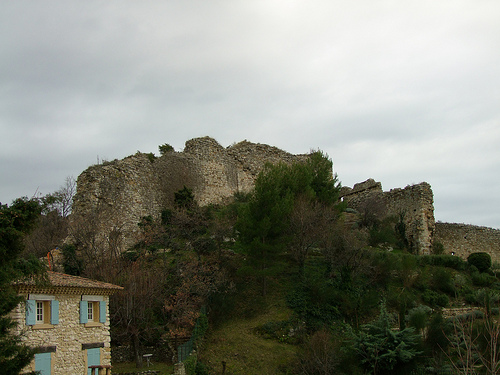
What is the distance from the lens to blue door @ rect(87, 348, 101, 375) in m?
15.3

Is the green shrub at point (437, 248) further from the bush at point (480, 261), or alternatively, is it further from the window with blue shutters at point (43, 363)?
the window with blue shutters at point (43, 363)

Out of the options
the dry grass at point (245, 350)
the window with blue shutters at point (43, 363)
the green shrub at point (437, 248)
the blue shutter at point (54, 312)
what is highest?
the green shrub at point (437, 248)

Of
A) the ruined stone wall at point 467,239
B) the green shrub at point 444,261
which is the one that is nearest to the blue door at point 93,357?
the green shrub at point 444,261

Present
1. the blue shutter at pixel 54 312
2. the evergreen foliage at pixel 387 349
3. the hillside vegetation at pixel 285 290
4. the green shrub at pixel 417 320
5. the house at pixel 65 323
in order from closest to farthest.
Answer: the house at pixel 65 323 → the blue shutter at pixel 54 312 → the evergreen foliage at pixel 387 349 → the hillside vegetation at pixel 285 290 → the green shrub at pixel 417 320

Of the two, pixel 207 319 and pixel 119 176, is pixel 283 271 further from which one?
pixel 119 176

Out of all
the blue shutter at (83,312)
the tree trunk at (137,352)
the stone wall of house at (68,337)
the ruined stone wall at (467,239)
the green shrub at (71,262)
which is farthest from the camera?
the ruined stone wall at (467,239)

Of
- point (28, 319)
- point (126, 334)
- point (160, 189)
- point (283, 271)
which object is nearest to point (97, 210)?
point (160, 189)

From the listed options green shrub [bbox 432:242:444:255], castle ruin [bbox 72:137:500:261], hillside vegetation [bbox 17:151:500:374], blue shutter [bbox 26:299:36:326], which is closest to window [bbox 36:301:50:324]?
blue shutter [bbox 26:299:36:326]

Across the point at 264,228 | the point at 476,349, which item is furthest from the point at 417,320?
the point at 264,228

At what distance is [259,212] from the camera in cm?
2336

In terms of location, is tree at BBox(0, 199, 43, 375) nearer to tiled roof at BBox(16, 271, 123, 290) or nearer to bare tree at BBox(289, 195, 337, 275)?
tiled roof at BBox(16, 271, 123, 290)

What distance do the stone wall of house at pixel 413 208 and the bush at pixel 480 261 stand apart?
243cm

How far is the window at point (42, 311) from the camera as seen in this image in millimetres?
14117

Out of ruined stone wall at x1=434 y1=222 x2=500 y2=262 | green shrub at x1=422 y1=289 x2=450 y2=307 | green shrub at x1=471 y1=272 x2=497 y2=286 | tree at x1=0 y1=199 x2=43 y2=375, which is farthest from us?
ruined stone wall at x1=434 y1=222 x2=500 y2=262
